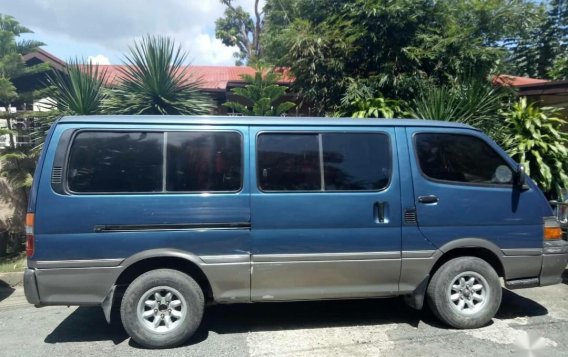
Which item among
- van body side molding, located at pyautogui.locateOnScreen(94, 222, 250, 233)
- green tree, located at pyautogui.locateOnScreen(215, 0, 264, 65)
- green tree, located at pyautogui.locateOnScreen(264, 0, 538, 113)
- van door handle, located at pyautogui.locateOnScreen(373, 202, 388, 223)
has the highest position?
green tree, located at pyautogui.locateOnScreen(215, 0, 264, 65)

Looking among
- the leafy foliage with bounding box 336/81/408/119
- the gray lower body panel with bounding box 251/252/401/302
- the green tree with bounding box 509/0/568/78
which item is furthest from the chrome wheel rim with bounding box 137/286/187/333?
the green tree with bounding box 509/0/568/78

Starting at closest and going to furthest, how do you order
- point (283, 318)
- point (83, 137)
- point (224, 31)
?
1. point (83, 137)
2. point (283, 318)
3. point (224, 31)

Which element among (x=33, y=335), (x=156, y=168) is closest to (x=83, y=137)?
(x=156, y=168)

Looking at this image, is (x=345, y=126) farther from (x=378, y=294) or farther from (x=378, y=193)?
(x=378, y=294)

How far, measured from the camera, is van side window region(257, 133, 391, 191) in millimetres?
4414

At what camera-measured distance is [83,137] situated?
13.8 ft

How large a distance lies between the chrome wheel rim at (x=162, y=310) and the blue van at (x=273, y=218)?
0.04 feet

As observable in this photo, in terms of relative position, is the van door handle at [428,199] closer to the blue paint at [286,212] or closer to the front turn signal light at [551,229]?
the blue paint at [286,212]

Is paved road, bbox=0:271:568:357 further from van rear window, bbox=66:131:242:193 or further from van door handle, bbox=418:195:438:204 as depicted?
van rear window, bbox=66:131:242:193

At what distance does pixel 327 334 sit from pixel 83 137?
2.95 metres

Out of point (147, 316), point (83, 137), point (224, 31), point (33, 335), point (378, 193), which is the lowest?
point (33, 335)

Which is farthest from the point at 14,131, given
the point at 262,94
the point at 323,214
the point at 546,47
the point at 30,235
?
the point at 546,47

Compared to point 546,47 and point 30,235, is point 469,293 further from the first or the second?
point 546,47

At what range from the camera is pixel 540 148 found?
7.25 meters
